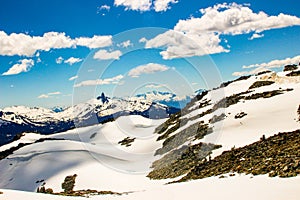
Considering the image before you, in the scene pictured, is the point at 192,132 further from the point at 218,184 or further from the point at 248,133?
the point at 218,184

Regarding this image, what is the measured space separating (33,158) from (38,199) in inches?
1604

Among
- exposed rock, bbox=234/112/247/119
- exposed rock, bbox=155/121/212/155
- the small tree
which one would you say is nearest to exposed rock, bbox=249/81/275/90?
exposed rock, bbox=155/121/212/155

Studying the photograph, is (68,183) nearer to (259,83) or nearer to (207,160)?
(207,160)

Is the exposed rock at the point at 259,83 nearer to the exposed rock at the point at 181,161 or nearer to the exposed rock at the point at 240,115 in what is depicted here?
the exposed rock at the point at 240,115

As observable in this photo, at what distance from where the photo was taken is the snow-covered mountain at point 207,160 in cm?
2086

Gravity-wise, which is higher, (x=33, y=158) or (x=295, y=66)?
(x=295, y=66)

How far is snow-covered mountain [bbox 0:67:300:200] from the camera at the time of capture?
2086cm

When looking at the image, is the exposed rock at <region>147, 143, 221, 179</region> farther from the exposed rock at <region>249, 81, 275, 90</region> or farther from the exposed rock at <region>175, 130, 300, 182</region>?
the exposed rock at <region>249, 81, 275, 90</region>

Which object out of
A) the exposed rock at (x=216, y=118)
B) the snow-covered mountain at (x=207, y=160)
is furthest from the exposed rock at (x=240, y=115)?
the exposed rock at (x=216, y=118)

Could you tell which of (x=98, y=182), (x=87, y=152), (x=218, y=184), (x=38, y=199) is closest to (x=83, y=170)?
(x=98, y=182)

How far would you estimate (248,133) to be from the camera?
42344mm

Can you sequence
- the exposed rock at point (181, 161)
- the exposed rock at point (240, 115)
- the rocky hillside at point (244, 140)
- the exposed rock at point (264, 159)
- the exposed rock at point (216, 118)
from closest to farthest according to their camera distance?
the exposed rock at point (264, 159) → the rocky hillside at point (244, 140) → the exposed rock at point (181, 161) → the exposed rock at point (240, 115) → the exposed rock at point (216, 118)

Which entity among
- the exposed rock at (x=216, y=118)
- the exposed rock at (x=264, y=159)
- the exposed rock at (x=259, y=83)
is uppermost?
the exposed rock at (x=259, y=83)

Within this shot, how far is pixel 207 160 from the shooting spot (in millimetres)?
37625
